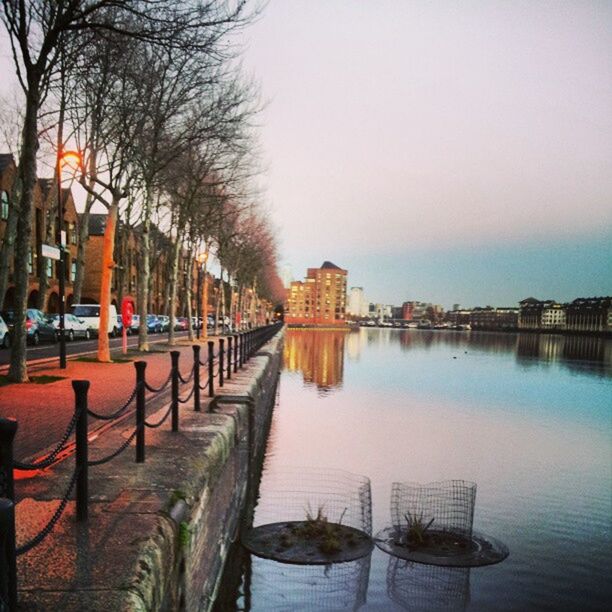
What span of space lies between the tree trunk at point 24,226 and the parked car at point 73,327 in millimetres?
19663

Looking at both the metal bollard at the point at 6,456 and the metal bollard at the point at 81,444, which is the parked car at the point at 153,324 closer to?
the metal bollard at the point at 81,444

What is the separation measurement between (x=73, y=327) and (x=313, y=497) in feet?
77.4

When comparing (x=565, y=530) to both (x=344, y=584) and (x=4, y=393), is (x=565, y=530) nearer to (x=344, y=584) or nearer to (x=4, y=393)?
(x=344, y=584)

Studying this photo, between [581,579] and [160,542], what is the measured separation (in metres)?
8.30

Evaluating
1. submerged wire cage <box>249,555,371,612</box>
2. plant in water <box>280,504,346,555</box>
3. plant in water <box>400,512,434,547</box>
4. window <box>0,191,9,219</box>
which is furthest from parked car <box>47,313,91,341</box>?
submerged wire cage <box>249,555,371,612</box>

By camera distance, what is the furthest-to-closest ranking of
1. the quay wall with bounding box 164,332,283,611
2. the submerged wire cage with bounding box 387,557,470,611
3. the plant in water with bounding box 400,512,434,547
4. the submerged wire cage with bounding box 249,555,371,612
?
the plant in water with bounding box 400,512,434,547 < the submerged wire cage with bounding box 387,557,470,611 < the submerged wire cage with bounding box 249,555,371,612 < the quay wall with bounding box 164,332,283,611

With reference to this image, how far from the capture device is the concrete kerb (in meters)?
3.32

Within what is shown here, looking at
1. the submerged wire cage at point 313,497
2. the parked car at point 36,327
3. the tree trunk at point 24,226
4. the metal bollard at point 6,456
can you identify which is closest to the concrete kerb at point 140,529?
the metal bollard at point 6,456

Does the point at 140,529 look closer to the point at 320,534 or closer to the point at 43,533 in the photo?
the point at 43,533

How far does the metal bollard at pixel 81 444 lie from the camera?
4211 mm

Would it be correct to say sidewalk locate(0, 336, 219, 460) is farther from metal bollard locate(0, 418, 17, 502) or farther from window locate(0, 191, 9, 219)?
window locate(0, 191, 9, 219)

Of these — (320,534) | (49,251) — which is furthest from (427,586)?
(49,251)

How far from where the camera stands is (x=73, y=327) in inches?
1296

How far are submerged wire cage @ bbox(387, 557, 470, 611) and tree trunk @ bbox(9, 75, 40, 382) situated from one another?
861cm
